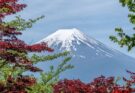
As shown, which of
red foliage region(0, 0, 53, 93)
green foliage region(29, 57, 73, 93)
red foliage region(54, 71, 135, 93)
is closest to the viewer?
red foliage region(0, 0, 53, 93)

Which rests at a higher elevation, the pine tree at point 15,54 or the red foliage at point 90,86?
the pine tree at point 15,54

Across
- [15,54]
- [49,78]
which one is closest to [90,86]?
[49,78]

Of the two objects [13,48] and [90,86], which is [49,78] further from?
[90,86]

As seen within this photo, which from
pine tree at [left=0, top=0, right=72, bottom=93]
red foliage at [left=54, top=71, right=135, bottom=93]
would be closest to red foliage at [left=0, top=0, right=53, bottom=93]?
pine tree at [left=0, top=0, right=72, bottom=93]

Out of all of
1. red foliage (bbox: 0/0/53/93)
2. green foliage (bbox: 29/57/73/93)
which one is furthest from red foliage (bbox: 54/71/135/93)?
red foliage (bbox: 0/0/53/93)

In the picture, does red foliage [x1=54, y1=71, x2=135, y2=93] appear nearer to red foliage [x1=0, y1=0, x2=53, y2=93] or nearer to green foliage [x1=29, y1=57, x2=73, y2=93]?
green foliage [x1=29, y1=57, x2=73, y2=93]

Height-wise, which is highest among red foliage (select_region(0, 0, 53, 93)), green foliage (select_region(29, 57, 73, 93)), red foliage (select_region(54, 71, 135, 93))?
red foliage (select_region(0, 0, 53, 93))

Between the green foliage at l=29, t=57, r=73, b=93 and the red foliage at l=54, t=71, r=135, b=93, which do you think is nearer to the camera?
the green foliage at l=29, t=57, r=73, b=93

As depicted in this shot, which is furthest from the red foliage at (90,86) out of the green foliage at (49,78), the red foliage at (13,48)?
the red foliage at (13,48)

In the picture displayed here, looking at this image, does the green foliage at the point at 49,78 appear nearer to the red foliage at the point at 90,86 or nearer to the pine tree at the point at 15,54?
the pine tree at the point at 15,54

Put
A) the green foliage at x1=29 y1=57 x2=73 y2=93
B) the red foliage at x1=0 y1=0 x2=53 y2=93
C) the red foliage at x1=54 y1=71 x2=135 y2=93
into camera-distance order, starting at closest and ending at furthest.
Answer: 1. the red foliage at x1=0 y1=0 x2=53 y2=93
2. the green foliage at x1=29 y1=57 x2=73 y2=93
3. the red foliage at x1=54 y1=71 x2=135 y2=93

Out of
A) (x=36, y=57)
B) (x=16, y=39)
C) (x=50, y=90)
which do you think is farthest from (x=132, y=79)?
(x=16, y=39)

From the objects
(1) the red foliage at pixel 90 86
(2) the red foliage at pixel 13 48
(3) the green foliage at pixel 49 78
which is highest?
(2) the red foliage at pixel 13 48

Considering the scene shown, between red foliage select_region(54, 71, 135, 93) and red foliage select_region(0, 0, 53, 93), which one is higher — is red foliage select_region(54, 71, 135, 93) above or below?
below
